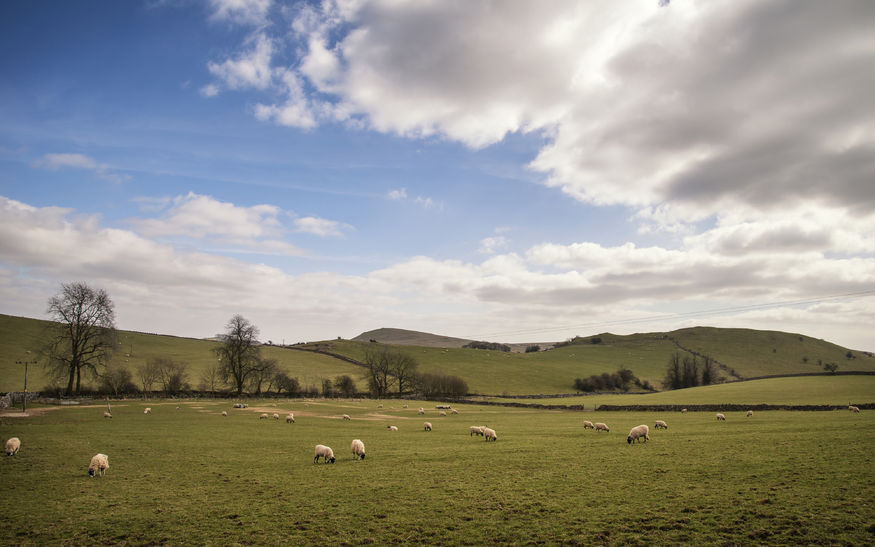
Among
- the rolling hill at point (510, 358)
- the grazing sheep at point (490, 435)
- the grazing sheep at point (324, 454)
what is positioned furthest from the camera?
the rolling hill at point (510, 358)

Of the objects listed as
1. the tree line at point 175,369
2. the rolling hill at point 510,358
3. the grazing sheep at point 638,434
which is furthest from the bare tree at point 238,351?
the grazing sheep at point 638,434

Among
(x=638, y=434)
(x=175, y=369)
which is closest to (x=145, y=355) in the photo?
(x=175, y=369)

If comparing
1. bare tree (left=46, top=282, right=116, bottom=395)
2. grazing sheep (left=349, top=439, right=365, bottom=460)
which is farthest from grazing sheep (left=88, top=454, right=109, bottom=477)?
bare tree (left=46, top=282, right=116, bottom=395)

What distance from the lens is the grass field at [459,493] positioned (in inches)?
452

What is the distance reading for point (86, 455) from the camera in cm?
2298

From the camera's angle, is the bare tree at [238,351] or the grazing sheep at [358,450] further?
the bare tree at [238,351]

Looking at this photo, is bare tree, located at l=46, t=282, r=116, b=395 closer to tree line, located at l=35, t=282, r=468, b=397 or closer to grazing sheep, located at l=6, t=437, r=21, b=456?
tree line, located at l=35, t=282, r=468, b=397

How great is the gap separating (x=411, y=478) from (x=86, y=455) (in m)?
18.4

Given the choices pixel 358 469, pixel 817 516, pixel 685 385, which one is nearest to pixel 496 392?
pixel 685 385

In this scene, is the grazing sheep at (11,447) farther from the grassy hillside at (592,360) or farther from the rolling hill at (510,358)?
the grassy hillside at (592,360)

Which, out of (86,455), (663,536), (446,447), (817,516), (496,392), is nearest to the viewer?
(663,536)

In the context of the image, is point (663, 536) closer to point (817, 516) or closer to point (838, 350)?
point (817, 516)

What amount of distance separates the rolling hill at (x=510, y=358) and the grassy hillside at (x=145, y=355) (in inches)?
5.9

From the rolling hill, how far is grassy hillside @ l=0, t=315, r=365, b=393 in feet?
0.49
